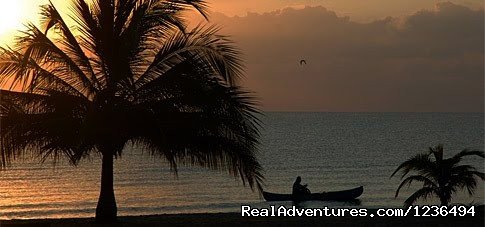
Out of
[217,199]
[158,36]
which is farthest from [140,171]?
[158,36]

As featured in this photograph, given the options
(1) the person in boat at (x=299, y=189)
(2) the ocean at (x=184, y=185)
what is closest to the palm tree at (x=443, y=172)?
(2) the ocean at (x=184, y=185)

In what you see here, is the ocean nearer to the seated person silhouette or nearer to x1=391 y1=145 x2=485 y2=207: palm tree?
the seated person silhouette

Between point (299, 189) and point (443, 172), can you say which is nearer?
point (443, 172)

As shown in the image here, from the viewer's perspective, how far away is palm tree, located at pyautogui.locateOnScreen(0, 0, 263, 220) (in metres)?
14.2

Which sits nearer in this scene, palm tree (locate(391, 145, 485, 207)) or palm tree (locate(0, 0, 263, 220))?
palm tree (locate(0, 0, 263, 220))

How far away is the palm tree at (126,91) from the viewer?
558 inches

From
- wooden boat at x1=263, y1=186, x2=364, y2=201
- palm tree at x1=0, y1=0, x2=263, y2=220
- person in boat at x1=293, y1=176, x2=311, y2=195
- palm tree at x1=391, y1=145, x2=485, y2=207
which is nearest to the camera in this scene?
palm tree at x1=0, y1=0, x2=263, y2=220

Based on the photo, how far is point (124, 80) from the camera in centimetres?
1418

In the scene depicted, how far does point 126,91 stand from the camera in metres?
14.2

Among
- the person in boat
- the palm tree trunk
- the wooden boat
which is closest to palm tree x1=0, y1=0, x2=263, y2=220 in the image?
the palm tree trunk

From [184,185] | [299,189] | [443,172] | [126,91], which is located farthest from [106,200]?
[184,185]

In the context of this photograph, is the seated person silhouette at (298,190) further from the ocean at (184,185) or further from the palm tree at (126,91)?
the palm tree at (126,91)

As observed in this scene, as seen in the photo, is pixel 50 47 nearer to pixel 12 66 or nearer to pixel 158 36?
pixel 12 66

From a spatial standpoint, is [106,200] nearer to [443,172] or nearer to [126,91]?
[126,91]
